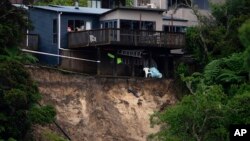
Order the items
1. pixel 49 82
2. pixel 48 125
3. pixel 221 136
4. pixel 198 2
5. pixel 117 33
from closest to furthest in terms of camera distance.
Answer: pixel 221 136 → pixel 48 125 → pixel 49 82 → pixel 117 33 → pixel 198 2

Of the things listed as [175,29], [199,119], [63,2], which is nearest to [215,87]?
[199,119]

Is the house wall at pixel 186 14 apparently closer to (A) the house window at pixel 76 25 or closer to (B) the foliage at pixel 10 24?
(A) the house window at pixel 76 25

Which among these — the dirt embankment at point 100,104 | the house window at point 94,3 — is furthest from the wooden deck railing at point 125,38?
the house window at point 94,3

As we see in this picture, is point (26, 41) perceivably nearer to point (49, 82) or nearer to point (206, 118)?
point (49, 82)

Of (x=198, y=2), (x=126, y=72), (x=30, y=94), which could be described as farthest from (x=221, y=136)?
(x=198, y=2)

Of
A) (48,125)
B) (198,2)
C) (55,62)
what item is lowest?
(48,125)

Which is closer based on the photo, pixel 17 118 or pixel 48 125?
pixel 17 118
